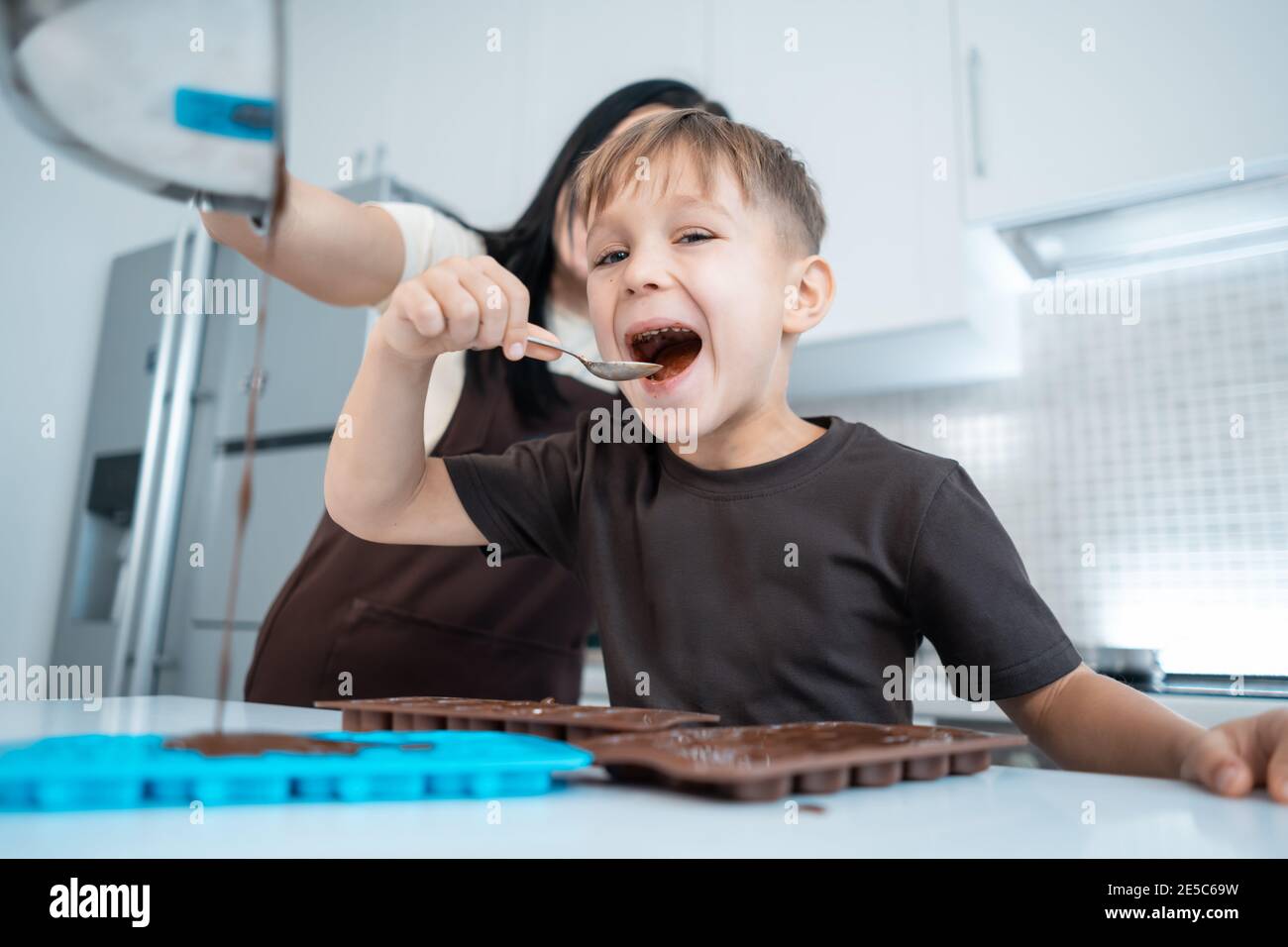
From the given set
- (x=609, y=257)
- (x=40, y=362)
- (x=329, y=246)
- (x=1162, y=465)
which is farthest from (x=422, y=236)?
(x=40, y=362)

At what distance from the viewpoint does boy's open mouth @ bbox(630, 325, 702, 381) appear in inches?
37.3

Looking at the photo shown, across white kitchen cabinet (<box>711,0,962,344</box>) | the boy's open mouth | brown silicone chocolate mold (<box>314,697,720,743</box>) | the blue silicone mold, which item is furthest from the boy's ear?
white kitchen cabinet (<box>711,0,962,344</box>)

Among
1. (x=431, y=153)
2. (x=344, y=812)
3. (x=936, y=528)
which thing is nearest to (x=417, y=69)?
(x=431, y=153)

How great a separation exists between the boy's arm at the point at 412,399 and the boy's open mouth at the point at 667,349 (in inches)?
6.3

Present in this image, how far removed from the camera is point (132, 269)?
10.7ft

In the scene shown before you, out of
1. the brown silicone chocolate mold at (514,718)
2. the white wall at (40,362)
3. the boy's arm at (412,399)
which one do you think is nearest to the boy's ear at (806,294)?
the boy's arm at (412,399)

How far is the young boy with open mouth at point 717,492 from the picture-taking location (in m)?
0.75

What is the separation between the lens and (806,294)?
39.9 inches

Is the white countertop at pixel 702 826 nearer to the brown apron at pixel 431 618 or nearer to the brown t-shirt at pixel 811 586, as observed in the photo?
the brown t-shirt at pixel 811 586

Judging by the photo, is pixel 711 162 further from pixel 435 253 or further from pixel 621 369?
pixel 435 253

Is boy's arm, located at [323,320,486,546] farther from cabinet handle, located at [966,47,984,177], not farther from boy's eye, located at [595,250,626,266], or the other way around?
cabinet handle, located at [966,47,984,177]

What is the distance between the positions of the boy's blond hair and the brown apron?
1.17 ft

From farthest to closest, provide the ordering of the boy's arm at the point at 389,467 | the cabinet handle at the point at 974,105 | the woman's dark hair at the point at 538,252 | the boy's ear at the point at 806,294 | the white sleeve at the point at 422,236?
the cabinet handle at the point at 974,105 < the woman's dark hair at the point at 538,252 < the white sleeve at the point at 422,236 < the boy's ear at the point at 806,294 < the boy's arm at the point at 389,467

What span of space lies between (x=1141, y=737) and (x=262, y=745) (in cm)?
50
